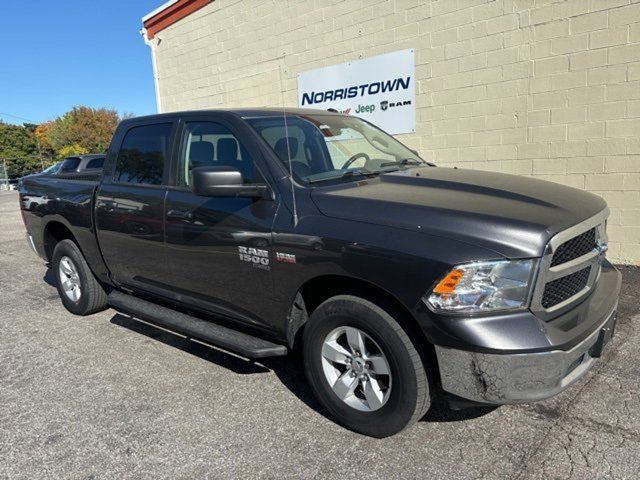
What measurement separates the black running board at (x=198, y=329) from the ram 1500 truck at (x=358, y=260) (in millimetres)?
17

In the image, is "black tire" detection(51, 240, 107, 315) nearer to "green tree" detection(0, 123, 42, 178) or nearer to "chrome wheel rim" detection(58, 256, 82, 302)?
"chrome wheel rim" detection(58, 256, 82, 302)

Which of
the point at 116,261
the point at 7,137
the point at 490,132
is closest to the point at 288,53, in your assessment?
the point at 490,132

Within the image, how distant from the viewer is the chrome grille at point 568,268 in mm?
2439

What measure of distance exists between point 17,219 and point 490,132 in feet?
45.2

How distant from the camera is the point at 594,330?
2.65 m

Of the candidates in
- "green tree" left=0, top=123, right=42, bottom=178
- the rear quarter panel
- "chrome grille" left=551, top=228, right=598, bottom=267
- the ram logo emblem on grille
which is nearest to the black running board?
the rear quarter panel

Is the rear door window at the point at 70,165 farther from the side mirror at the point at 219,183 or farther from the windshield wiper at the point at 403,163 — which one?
the side mirror at the point at 219,183

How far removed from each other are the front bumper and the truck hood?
49 centimetres

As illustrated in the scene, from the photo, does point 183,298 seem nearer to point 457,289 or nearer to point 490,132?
point 457,289

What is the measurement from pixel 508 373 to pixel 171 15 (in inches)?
452

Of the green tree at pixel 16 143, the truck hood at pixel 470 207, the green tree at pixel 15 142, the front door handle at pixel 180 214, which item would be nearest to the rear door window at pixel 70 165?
the front door handle at pixel 180 214

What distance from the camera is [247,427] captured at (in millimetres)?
3094

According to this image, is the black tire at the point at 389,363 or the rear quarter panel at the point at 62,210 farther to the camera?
the rear quarter panel at the point at 62,210

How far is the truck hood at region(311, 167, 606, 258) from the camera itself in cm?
244
